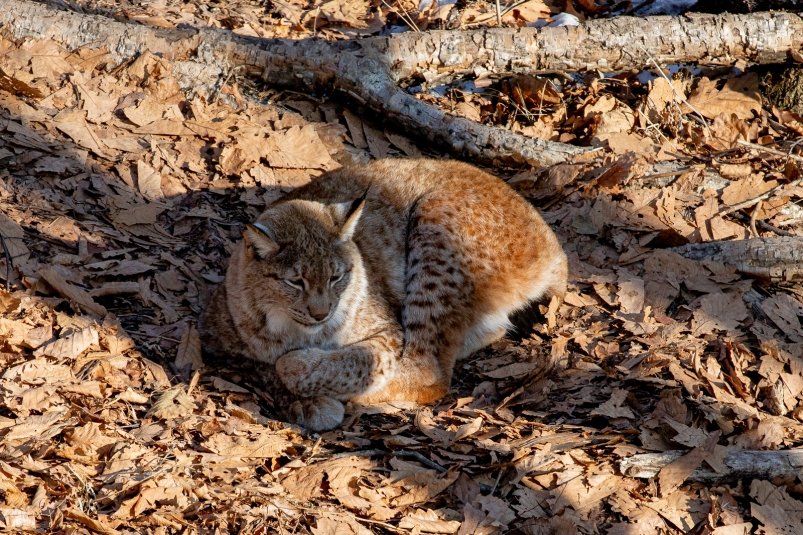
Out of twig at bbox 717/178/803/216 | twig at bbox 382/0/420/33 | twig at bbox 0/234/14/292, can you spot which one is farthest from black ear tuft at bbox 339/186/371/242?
twig at bbox 382/0/420/33

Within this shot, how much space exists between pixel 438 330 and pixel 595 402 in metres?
1.16

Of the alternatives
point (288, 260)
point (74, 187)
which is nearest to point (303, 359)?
point (288, 260)

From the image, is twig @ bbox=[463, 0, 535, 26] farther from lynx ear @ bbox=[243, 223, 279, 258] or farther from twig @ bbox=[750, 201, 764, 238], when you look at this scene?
lynx ear @ bbox=[243, 223, 279, 258]

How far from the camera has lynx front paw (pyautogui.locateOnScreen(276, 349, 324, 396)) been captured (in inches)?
211

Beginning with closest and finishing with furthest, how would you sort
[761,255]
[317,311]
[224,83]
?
[317,311] < [761,255] < [224,83]

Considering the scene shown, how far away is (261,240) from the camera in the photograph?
5.21m

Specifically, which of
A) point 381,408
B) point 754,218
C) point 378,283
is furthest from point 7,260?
point 754,218

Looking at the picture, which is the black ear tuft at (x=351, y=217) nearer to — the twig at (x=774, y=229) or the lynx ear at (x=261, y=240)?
the lynx ear at (x=261, y=240)

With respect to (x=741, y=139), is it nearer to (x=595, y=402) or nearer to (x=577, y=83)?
(x=577, y=83)

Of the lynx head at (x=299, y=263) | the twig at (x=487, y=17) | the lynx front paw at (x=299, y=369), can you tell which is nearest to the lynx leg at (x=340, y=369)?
the lynx front paw at (x=299, y=369)

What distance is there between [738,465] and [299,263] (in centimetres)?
266

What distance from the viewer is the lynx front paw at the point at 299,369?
5.37m

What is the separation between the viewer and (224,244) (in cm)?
644

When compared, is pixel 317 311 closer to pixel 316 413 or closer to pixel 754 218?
pixel 316 413
